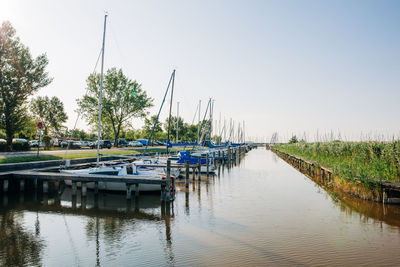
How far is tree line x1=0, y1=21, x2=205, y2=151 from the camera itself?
38.1 meters

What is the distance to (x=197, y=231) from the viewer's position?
1255cm

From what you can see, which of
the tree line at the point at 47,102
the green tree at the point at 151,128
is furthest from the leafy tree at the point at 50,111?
the green tree at the point at 151,128

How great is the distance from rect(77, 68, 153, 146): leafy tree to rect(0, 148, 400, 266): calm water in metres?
44.2

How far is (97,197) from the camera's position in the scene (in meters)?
19.2

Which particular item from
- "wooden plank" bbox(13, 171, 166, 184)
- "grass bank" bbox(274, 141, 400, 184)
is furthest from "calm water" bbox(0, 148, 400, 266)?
"grass bank" bbox(274, 141, 400, 184)

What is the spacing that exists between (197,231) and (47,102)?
314ft

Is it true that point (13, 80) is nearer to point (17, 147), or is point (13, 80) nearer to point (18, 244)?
point (17, 147)

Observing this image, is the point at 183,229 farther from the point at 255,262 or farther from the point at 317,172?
the point at 317,172

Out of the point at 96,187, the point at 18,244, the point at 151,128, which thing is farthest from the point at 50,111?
the point at 18,244

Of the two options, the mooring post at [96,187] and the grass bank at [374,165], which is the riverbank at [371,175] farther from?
the mooring post at [96,187]

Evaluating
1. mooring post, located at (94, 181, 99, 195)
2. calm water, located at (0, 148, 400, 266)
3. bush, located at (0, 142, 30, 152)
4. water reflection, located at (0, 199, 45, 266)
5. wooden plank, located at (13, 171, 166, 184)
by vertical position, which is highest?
bush, located at (0, 142, 30, 152)

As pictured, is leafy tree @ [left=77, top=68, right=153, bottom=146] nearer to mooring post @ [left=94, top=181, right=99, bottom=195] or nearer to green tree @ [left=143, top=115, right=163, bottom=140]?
green tree @ [left=143, top=115, right=163, bottom=140]

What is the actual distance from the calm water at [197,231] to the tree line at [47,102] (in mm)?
7727

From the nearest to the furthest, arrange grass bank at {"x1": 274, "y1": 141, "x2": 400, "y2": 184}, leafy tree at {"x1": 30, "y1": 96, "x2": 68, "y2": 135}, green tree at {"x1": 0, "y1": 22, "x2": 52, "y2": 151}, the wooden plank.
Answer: the wooden plank
grass bank at {"x1": 274, "y1": 141, "x2": 400, "y2": 184}
green tree at {"x1": 0, "y1": 22, "x2": 52, "y2": 151}
leafy tree at {"x1": 30, "y1": 96, "x2": 68, "y2": 135}
